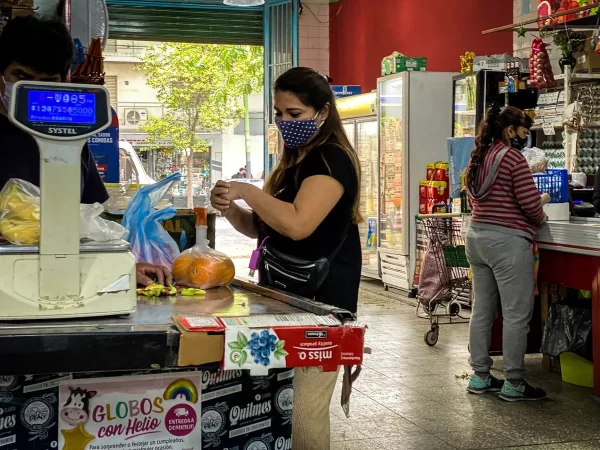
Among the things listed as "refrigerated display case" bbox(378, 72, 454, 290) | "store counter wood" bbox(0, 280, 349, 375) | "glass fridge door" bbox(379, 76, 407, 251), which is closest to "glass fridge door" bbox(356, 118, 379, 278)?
"glass fridge door" bbox(379, 76, 407, 251)

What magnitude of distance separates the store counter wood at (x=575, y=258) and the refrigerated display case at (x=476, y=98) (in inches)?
73.7

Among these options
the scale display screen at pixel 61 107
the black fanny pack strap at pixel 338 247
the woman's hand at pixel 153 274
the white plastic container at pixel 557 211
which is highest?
the scale display screen at pixel 61 107

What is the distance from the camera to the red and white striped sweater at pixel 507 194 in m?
5.28

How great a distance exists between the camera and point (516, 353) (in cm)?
545

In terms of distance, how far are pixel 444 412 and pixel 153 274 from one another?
2.99 meters

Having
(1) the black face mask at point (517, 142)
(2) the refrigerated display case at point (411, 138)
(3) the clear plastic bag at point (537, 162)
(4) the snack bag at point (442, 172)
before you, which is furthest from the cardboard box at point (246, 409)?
(2) the refrigerated display case at point (411, 138)

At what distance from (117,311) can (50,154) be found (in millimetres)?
387

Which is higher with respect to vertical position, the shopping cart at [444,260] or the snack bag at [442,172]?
the snack bag at [442,172]

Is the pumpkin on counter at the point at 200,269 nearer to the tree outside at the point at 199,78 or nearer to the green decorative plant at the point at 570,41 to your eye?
the green decorative plant at the point at 570,41

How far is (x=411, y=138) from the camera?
9961 mm

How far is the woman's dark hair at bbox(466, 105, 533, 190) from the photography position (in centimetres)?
543

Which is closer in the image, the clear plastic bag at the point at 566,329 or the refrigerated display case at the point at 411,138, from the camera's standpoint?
the clear plastic bag at the point at 566,329

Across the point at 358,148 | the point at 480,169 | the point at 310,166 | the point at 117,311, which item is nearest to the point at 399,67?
the point at 358,148

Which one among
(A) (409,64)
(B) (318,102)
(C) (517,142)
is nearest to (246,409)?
(B) (318,102)
